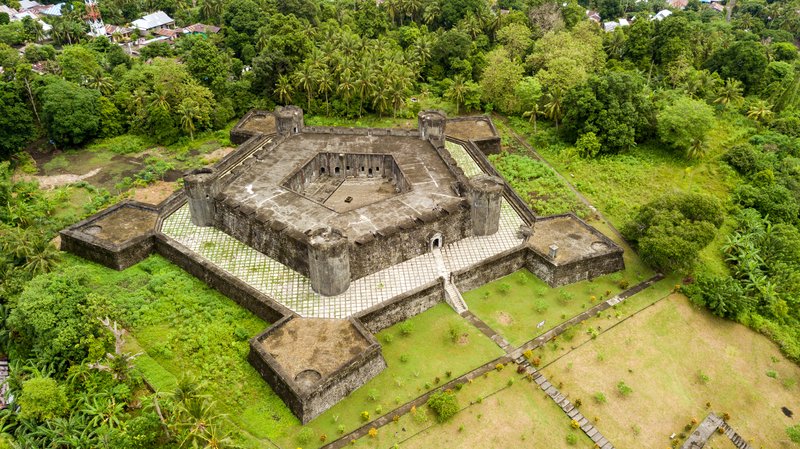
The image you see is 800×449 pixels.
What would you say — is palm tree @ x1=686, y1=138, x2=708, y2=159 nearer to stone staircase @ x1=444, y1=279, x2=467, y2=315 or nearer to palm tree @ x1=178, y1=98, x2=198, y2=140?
stone staircase @ x1=444, y1=279, x2=467, y2=315

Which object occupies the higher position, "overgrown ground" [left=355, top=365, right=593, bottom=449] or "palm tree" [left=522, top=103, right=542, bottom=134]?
"palm tree" [left=522, top=103, right=542, bottom=134]

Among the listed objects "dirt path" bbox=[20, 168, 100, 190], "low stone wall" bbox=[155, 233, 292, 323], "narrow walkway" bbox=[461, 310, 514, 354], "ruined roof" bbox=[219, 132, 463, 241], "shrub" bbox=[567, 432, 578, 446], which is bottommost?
"shrub" bbox=[567, 432, 578, 446]

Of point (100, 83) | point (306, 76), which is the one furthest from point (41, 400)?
point (306, 76)

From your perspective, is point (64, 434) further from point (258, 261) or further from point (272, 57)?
point (272, 57)

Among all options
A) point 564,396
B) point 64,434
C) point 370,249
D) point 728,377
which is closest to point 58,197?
point 64,434

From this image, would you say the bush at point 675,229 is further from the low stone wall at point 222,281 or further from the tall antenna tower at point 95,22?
the tall antenna tower at point 95,22

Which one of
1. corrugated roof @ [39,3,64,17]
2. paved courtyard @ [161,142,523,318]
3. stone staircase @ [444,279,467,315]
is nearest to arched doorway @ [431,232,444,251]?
paved courtyard @ [161,142,523,318]
